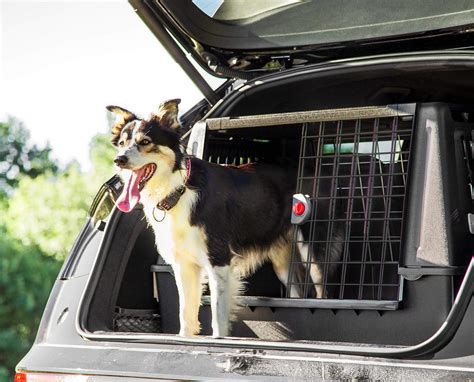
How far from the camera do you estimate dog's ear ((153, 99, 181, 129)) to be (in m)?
4.27

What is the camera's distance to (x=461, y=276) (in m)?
3.24

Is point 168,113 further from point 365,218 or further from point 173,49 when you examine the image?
point 365,218

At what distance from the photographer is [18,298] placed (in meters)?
22.9

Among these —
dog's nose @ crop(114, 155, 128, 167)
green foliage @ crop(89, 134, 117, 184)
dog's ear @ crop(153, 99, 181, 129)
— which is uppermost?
green foliage @ crop(89, 134, 117, 184)

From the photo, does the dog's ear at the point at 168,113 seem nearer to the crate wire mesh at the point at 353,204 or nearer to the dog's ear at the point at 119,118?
the dog's ear at the point at 119,118

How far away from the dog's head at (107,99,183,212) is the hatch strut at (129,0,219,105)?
0.16m

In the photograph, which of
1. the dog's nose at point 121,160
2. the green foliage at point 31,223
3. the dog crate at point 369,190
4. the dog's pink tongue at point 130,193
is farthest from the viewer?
the green foliage at point 31,223

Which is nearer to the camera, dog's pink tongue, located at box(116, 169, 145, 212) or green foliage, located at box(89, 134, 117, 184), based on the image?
dog's pink tongue, located at box(116, 169, 145, 212)

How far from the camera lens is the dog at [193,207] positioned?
4.25m

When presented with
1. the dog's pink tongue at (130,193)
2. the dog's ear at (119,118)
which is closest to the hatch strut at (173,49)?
the dog's ear at (119,118)

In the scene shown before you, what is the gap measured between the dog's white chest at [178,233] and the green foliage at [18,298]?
699 inches

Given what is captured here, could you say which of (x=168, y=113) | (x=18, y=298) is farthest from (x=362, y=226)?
(x=18, y=298)

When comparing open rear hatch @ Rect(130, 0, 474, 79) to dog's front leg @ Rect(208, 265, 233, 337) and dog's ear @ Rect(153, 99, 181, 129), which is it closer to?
dog's ear @ Rect(153, 99, 181, 129)

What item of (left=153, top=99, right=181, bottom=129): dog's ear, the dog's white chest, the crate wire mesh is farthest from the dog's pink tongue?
the crate wire mesh
